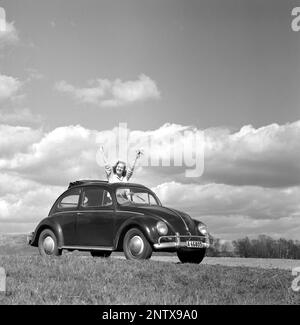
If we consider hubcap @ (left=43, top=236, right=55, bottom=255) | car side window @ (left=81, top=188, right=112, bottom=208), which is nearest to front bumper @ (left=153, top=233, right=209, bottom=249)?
car side window @ (left=81, top=188, right=112, bottom=208)

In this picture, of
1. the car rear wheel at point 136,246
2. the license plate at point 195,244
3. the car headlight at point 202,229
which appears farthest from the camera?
the car headlight at point 202,229

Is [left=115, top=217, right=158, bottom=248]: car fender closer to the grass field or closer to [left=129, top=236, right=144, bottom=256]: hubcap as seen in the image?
[left=129, top=236, right=144, bottom=256]: hubcap

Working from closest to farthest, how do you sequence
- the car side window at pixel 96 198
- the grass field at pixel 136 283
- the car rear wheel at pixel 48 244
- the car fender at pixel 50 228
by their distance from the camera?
the grass field at pixel 136 283 → the car side window at pixel 96 198 → the car fender at pixel 50 228 → the car rear wheel at pixel 48 244

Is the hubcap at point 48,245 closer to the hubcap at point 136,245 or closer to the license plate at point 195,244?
the hubcap at point 136,245

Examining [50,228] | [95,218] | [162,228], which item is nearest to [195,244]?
[162,228]

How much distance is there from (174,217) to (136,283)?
8.72 ft

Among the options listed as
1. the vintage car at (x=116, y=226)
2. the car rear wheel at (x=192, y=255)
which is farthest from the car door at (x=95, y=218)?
the car rear wheel at (x=192, y=255)

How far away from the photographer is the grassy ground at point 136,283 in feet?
26.1

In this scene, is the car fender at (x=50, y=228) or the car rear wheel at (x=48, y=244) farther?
the car rear wheel at (x=48, y=244)

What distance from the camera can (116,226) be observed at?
11688mm

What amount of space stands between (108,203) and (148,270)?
2.56m

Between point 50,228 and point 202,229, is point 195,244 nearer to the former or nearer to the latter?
point 202,229

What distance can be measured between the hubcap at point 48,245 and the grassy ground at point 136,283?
4.16ft
